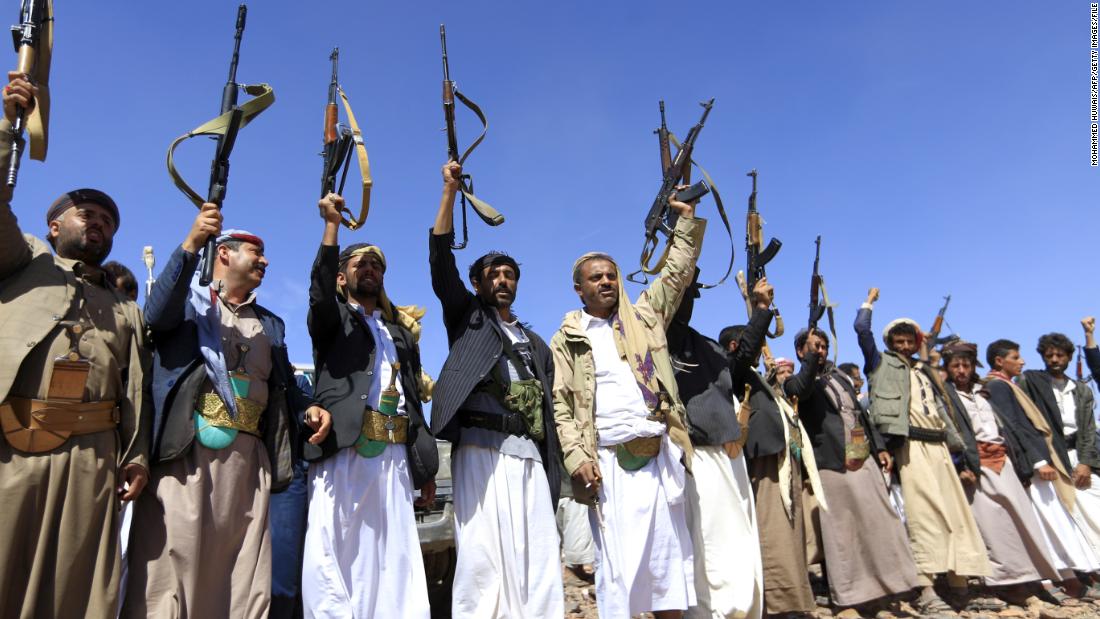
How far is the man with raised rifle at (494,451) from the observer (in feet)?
12.2

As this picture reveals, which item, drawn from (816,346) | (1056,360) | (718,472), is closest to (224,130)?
(718,472)

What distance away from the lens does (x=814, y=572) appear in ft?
26.4

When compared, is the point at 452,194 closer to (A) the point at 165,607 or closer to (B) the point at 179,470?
(B) the point at 179,470

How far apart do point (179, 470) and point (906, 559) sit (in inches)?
216

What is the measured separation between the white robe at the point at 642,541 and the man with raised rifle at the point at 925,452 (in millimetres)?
3106

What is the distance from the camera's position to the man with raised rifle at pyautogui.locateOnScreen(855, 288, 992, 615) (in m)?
6.35

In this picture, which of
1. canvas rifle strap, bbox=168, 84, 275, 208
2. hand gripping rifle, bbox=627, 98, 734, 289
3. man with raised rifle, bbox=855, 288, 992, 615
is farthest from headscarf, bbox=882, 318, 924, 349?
canvas rifle strap, bbox=168, 84, 275, 208

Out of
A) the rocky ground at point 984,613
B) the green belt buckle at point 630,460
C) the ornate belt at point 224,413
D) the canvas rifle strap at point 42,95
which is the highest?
the canvas rifle strap at point 42,95

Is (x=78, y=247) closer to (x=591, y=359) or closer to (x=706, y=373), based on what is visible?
(x=591, y=359)


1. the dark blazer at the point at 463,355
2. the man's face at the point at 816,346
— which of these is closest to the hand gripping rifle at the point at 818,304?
the man's face at the point at 816,346

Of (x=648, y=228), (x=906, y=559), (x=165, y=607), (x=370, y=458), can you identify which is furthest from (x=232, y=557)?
(x=906, y=559)

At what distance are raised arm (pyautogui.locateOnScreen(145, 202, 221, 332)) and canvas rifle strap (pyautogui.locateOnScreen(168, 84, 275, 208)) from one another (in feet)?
0.95

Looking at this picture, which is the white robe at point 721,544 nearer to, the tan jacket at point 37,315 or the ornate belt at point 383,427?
the ornate belt at point 383,427

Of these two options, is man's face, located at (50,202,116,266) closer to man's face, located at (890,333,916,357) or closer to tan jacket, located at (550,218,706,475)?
tan jacket, located at (550,218,706,475)
